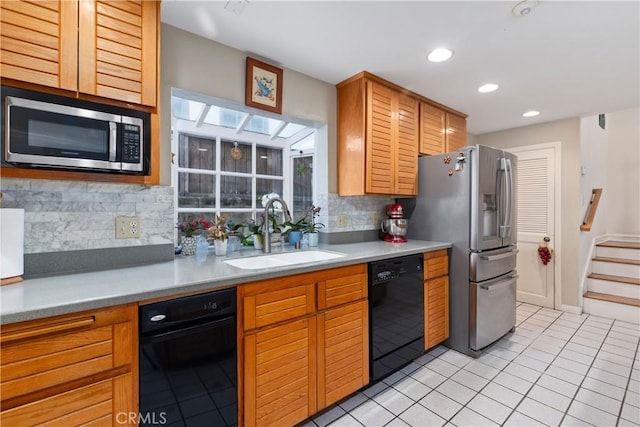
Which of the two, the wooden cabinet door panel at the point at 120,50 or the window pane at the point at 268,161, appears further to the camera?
the window pane at the point at 268,161

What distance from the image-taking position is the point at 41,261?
4.47 feet

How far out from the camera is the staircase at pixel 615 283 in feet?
10.5

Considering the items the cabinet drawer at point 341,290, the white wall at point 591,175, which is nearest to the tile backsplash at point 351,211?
the cabinet drawer at point 341,290

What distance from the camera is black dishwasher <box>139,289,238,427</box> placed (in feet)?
3.71

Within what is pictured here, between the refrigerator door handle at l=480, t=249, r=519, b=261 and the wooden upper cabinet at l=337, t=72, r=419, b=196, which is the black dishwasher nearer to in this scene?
the wooden upper cabinet at l=337, t=72, r=419, b=196

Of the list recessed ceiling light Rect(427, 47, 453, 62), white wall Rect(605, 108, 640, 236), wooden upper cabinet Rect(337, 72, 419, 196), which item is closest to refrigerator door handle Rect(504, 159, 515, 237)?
wooden upper cabinet Rect(337, 72, 419, 196)

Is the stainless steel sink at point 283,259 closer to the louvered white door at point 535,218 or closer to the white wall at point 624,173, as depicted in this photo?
the louvered white door at point 535,218

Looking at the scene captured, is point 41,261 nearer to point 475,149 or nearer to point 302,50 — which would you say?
point 302,50

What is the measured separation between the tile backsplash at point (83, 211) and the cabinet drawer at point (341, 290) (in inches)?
37.6

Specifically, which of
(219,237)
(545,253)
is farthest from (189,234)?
(545,253)

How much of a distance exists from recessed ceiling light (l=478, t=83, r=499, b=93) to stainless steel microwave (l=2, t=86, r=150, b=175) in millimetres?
2624

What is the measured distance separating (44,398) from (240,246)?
4.45 ft

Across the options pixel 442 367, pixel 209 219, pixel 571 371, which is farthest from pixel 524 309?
pixel 209 219

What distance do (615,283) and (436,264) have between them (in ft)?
8.89
